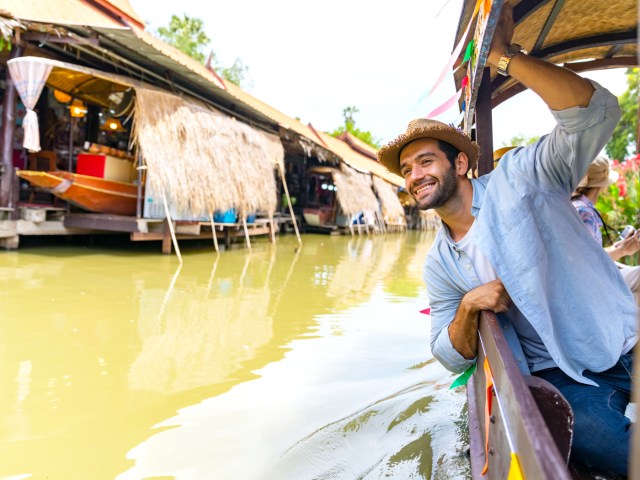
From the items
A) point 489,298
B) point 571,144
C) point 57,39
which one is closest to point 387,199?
point 57,39

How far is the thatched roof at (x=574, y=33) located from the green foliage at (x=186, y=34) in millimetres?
27705

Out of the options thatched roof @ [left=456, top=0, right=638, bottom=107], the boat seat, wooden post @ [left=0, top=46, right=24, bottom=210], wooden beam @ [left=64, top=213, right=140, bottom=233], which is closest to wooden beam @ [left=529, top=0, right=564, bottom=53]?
thatched roof @ [left=456, top=0, right=638, bottom=107]

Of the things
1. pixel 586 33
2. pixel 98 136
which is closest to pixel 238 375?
pixel 586 33

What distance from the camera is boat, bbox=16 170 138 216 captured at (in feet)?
23.8

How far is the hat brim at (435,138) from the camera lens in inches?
70.4

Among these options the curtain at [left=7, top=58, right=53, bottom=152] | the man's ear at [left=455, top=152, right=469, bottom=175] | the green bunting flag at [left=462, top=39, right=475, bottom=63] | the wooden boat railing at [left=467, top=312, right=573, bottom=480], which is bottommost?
the wooden boat railing at [left=467, top=312, right=573, bottom=480]

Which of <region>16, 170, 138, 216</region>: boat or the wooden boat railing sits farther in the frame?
<region>16, 170, 138, 216</region>: boat

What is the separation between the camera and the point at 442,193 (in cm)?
178

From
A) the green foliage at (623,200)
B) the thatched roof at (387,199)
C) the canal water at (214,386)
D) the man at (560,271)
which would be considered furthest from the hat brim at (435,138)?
the thatched roof at (387,199)

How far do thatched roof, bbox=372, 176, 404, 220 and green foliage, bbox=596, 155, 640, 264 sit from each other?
42.5 ft

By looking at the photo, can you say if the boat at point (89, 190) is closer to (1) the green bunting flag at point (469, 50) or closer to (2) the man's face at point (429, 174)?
(2) the man's face at point (429, 174)

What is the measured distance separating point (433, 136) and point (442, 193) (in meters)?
0.24

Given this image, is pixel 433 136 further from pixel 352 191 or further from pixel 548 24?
pixel 352 191

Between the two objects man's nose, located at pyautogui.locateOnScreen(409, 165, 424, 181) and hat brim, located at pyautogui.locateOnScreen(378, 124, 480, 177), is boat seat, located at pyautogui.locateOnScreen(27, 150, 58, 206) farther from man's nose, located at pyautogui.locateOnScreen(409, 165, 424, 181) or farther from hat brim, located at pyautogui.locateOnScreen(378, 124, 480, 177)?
man's nose, located at pyautogui.locateOnScreen(409, 165, 424, 181)
